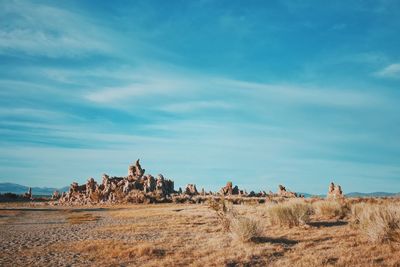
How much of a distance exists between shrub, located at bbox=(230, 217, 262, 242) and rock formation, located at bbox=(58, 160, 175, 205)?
79030mm

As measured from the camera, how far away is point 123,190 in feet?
361

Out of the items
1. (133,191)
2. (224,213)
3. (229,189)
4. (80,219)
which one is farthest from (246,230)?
(229,189)

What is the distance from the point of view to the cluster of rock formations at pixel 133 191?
102938mm

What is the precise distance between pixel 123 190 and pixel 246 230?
3687 inches

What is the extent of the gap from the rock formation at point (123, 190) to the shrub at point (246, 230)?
79.0 metres

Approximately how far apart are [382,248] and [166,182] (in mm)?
110702

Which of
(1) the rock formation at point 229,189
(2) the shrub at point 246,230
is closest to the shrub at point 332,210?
(2) the shrub at point 246,230

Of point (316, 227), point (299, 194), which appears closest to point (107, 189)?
point (299, 194)

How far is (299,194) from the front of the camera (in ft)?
376

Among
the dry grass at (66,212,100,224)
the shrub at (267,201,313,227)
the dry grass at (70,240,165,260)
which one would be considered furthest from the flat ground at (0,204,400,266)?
the dry grass at (66,212,100,224)

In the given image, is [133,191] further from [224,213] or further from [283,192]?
[224,213]

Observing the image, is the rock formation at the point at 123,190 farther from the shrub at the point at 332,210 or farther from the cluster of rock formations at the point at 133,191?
the shrub at the point at 332,210

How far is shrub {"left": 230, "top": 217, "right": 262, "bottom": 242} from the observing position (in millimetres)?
20016

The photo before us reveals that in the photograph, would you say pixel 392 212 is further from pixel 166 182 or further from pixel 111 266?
pixel 166 182
